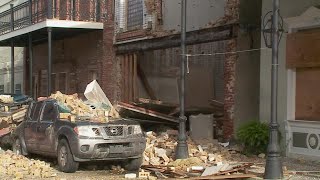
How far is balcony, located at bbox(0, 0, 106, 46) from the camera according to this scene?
22297mm

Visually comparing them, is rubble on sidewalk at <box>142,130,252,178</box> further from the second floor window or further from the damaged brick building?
the second floor window

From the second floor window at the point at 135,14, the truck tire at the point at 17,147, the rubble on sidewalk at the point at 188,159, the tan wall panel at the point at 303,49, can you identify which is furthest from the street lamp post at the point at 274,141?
the second floor window at the point at 135,14

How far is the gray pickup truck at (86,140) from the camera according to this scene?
11974 mm

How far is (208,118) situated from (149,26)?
4.82m

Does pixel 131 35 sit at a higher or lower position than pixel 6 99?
higher

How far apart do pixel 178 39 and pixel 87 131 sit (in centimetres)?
705

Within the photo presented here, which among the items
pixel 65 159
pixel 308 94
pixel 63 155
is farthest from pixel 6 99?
pixel 308 94

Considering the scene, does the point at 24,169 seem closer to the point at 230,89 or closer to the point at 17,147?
the point at 17,147

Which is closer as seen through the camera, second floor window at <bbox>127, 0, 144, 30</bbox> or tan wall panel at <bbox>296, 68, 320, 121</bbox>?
tan wall panel at <bbox>296, 68, 320, 121</bbox>

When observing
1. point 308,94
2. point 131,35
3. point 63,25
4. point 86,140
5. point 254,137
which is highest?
point 63,25

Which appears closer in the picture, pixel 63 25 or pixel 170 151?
pixel 170 151

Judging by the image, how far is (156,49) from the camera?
1966 centimetres

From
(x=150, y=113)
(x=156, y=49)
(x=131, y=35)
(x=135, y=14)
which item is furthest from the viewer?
(x=135, y=14)

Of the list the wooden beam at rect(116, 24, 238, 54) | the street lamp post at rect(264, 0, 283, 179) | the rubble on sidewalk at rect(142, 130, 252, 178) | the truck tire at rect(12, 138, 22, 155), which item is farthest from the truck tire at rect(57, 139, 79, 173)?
the wooden beam at rect(116, 24, 238, 54)
